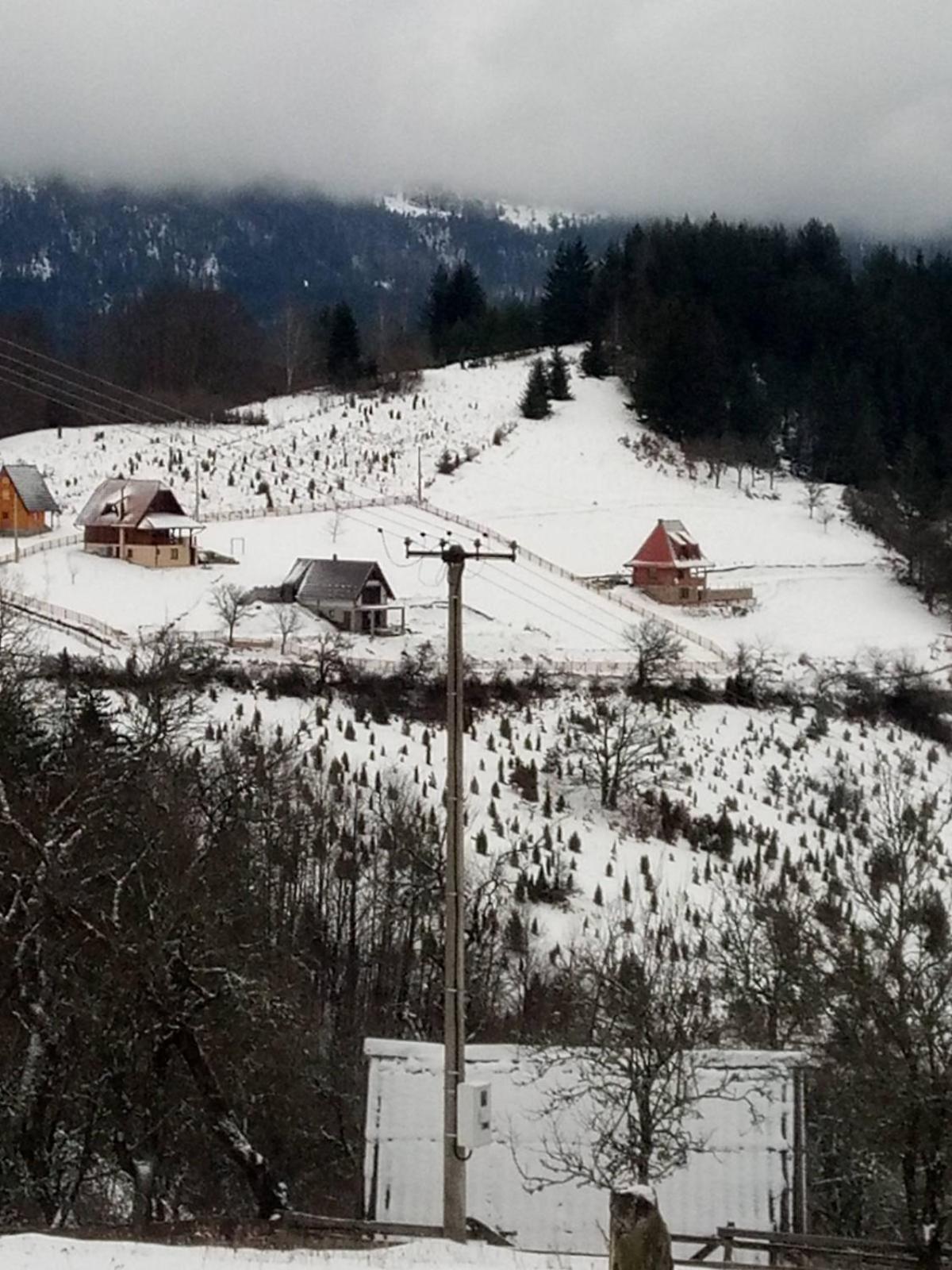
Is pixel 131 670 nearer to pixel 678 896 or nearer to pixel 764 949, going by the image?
pixel 678 896

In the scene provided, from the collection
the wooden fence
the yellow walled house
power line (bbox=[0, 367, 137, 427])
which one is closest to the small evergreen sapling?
the wooden fence

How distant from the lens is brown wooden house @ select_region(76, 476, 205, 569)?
42125mm

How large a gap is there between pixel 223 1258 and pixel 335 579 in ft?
103

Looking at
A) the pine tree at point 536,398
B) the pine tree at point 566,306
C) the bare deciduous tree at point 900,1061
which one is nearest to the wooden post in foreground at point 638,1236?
the bare deciduous tree at point 900,1061

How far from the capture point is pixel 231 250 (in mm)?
161250

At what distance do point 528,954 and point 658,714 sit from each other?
519 inches

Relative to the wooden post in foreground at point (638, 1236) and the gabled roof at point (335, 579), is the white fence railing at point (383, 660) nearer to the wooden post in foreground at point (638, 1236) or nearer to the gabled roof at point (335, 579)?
the gabled roof at point (335, 579)

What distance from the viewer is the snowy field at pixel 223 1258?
741 cm

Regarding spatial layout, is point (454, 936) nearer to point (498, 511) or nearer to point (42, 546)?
point (42, 546)

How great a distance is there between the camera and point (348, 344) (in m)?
72.4

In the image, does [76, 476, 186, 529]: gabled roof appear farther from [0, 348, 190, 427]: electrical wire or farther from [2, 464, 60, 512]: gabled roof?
[0, 348, 190, 427]: electrical wire

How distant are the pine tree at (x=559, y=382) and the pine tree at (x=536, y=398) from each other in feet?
1.93

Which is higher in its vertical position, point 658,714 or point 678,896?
point 658,714

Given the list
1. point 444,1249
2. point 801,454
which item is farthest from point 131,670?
point 801,454
